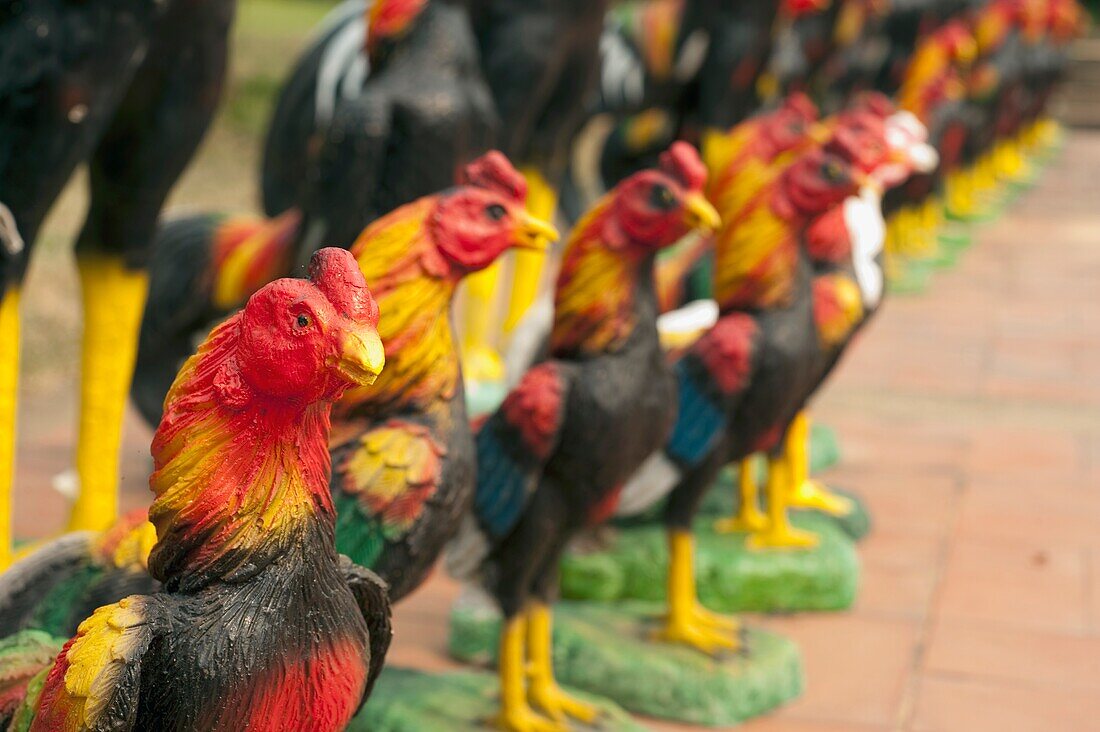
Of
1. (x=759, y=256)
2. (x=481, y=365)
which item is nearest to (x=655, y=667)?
(x=759, y=256)

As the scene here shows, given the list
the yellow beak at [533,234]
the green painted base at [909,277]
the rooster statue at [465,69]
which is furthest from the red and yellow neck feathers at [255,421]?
the green painted base at [909,277]

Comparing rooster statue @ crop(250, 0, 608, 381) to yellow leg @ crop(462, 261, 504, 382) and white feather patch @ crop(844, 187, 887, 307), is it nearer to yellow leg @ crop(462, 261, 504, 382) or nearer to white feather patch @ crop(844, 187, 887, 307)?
yellow leg @ crop(462, 261, 504, 382)

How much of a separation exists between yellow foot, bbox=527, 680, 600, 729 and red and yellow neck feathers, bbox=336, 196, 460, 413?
826 mm

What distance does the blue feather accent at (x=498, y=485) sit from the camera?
10.2 ft

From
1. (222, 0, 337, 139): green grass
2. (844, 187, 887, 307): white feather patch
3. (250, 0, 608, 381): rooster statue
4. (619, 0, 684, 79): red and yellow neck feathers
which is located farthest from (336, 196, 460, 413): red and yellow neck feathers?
(222, 0, 337, 139): green grass

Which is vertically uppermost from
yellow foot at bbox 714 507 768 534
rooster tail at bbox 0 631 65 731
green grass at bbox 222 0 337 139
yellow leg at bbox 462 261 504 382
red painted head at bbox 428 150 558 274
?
red painted head at bbox 428 150 558 274

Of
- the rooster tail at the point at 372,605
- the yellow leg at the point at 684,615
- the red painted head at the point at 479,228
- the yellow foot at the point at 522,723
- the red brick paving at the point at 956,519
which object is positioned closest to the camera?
the rooster tail at the point at 372,605

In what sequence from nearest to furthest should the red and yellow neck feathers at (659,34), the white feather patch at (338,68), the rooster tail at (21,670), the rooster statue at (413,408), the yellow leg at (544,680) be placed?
the rooster tail at (21,670), the rooster statue at (413,408), the yellow leg at (544,680), the white feather patch at (338,68), the red and yellow neck feathers at (659,34)

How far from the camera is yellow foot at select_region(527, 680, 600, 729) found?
3.31 meters

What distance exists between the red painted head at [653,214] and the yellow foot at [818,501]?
179cm

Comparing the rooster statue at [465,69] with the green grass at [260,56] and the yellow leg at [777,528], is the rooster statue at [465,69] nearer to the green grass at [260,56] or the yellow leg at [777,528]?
the yellow leg at [777,528]

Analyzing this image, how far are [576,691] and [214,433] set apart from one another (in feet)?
5.65

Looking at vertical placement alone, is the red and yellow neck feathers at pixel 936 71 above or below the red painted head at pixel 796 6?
below

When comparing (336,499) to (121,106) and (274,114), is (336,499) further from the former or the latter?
(274,114)
